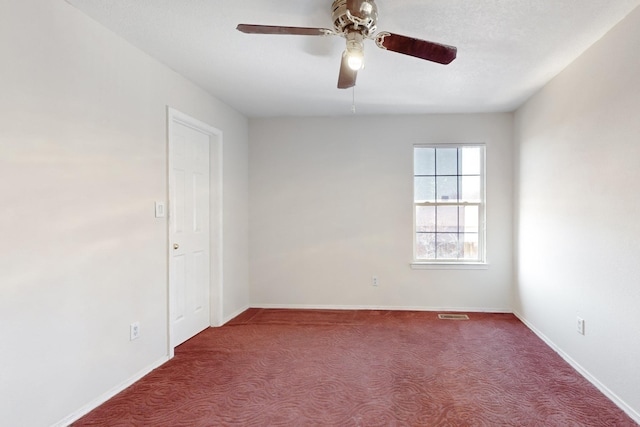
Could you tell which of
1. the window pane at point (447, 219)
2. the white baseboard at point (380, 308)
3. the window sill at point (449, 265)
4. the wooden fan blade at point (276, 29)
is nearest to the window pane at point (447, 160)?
the window pane at point (447, 219)

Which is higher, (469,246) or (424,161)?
(424,161)

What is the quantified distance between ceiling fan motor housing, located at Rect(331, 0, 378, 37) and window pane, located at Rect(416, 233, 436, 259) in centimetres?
291

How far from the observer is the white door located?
3.10 m

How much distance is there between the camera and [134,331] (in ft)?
8.38

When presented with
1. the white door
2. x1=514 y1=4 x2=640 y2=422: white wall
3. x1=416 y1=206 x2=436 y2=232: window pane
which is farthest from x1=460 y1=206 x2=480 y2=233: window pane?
the white door

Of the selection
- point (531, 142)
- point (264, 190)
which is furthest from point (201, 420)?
point (531, 142)

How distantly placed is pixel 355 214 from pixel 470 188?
1.45m

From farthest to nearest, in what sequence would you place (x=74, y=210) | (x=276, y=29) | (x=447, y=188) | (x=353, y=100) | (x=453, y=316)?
(x=447, y=188) → (x=453, y=316) → (x=353, y=100) → (x=74, y=210) → (x=276, y=29)

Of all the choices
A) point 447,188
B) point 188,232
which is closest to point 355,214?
point 447,188

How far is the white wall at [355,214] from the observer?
4223 millimetres

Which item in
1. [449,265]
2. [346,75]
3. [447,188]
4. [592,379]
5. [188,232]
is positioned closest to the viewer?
[346,75]

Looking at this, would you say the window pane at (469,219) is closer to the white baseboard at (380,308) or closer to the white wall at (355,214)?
the white wall at (355,214)

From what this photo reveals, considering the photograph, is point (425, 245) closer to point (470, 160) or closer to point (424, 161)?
point (424, 161)

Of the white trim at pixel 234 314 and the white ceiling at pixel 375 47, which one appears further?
the white trim at pixel 234 314
